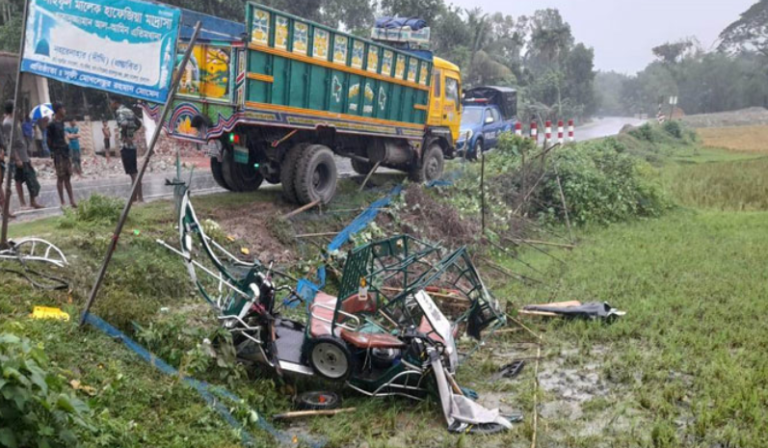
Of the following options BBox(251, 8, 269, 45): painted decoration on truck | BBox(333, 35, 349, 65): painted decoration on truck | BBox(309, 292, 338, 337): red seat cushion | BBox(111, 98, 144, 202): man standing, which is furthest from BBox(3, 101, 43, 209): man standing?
BBox(309, 292, 338, 337): red seat cushion

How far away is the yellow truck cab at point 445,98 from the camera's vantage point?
526 inches

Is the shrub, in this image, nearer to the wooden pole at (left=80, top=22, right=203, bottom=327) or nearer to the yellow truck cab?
the yellow truck cab

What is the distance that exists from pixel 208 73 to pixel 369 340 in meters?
4.78

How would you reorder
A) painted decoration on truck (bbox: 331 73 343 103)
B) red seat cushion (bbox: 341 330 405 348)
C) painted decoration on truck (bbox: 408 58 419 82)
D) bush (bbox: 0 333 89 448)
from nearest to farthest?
bush (bbox: 0 333 89 448), red seat cushion (bbox: 341 330 405 348), painted decoration on truck (bbox: 331 73 343 103), painted decoration on truck (bbox: 408 58 419 82)

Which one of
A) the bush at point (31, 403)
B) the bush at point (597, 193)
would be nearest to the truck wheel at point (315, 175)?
the bush at point (597, 193)

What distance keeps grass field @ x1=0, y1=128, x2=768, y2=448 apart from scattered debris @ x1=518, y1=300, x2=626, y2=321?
0.16 metres

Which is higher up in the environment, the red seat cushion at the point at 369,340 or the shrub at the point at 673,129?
the shrub at the point at 673,129

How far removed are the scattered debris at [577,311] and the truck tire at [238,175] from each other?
5.25m

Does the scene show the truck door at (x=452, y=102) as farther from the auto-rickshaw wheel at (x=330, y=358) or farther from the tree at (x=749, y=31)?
the tree at (x=749, y=31)

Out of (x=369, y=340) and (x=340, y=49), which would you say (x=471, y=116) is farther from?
(x=369, y=340)

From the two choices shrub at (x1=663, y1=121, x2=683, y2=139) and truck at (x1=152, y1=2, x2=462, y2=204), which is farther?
shrub at (x1=663, y1=121, x2=683, y2=139)

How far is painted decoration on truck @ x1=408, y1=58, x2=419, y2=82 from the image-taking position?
1190 cm

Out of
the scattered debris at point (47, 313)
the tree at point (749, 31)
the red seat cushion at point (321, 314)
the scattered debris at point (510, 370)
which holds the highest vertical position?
the tree at point (749, 31)

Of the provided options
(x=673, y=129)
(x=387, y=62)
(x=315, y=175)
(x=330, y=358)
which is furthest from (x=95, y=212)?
(x=673, y=129)
